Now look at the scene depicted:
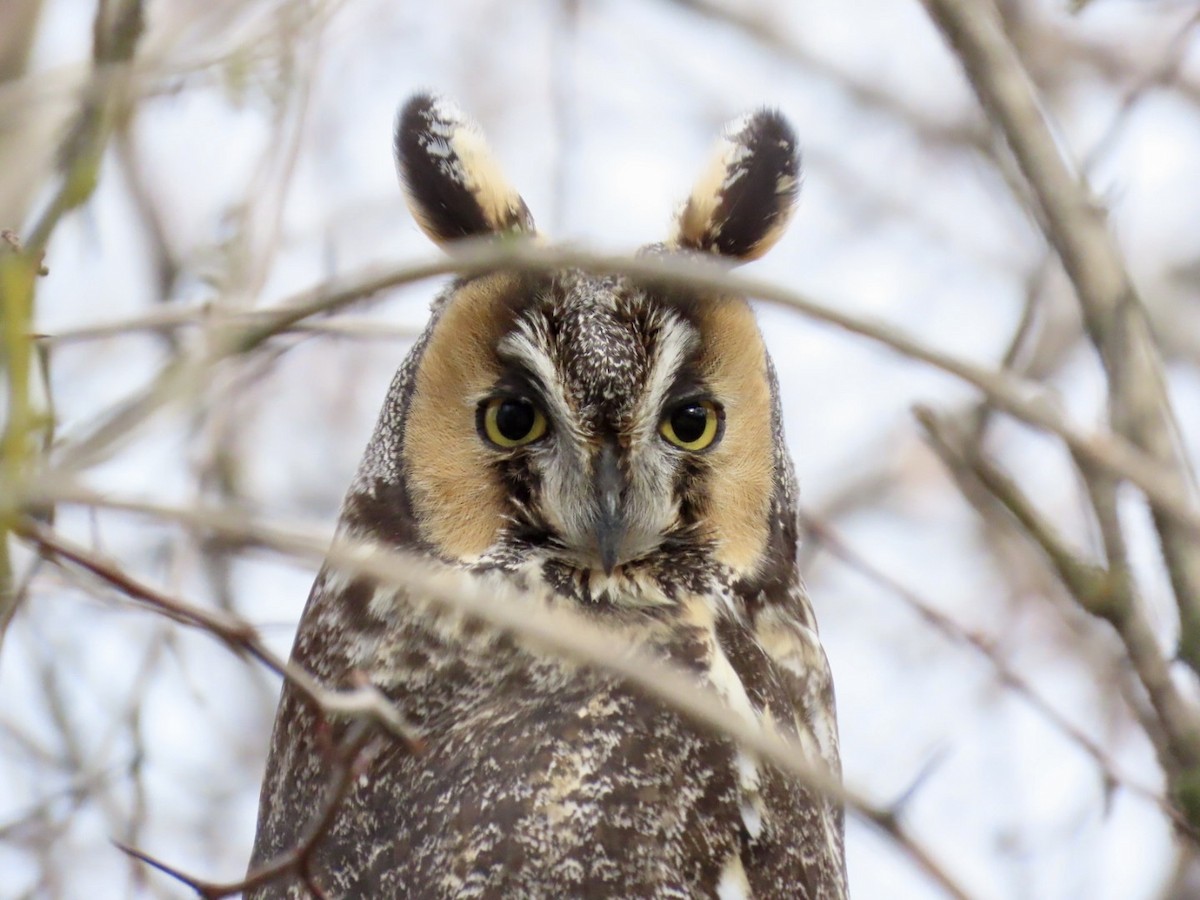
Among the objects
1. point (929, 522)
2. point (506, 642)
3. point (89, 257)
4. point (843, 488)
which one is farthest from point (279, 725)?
point (929, 522)

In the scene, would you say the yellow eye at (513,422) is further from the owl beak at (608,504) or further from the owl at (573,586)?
the owl beak at (608,504)

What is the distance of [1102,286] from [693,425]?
2.70ft

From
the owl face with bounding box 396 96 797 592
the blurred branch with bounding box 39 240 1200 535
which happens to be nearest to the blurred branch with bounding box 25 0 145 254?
the blurred branch with bounding box 39 240 1200 535

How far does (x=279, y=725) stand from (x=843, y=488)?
11.5 feet

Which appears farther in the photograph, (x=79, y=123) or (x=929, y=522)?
(x=929, y=522)

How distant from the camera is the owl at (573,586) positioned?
2.07m

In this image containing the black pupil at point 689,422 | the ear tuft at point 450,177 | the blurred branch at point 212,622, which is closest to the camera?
the blurred branch at point 212,622

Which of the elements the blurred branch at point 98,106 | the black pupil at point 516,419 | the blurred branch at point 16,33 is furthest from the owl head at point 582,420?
the blurred branch at point 16,33

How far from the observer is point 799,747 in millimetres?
2410

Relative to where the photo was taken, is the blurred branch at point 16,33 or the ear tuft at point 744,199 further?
the blurred branch at point 16,33

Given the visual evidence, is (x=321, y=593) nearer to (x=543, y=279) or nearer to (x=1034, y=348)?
(x=543, y=279)

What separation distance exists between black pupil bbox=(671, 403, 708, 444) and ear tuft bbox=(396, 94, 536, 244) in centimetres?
44

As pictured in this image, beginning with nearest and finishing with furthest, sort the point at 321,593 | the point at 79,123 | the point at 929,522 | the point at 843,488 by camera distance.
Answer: the point at 79,123 → the point at 321,593 → the point at 843,488 → the point at 929,522

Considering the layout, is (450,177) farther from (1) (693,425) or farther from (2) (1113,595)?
(2) (1113,595)
